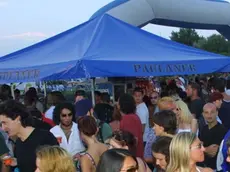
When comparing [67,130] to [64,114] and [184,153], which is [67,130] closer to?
[64,114]

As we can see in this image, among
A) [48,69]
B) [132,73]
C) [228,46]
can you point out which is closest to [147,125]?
[132,73]

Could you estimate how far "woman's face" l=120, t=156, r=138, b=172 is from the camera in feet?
7.67

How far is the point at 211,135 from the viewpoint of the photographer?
480cm

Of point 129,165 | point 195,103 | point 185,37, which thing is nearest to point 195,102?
point 195,103

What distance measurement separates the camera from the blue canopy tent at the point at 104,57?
6.35m

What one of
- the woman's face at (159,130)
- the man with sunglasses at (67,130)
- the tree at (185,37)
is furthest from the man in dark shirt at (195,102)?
the tree at (185,37)

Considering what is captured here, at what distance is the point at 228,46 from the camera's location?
184 feet

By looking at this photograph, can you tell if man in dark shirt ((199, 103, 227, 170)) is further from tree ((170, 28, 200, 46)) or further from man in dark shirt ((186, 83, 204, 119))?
tree ((170, 28, 200, 46))

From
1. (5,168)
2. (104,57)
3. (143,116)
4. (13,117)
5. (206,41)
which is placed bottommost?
(5,168)

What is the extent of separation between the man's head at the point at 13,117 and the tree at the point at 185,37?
57.6 meters

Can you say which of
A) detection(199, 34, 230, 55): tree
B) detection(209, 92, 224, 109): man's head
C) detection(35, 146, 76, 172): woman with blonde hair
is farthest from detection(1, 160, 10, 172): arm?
detection(199, 34, 230, 55): tree

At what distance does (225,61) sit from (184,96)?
1.30m

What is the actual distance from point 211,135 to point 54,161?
8.62 ft

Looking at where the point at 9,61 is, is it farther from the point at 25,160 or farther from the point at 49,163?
the point at 49,163
